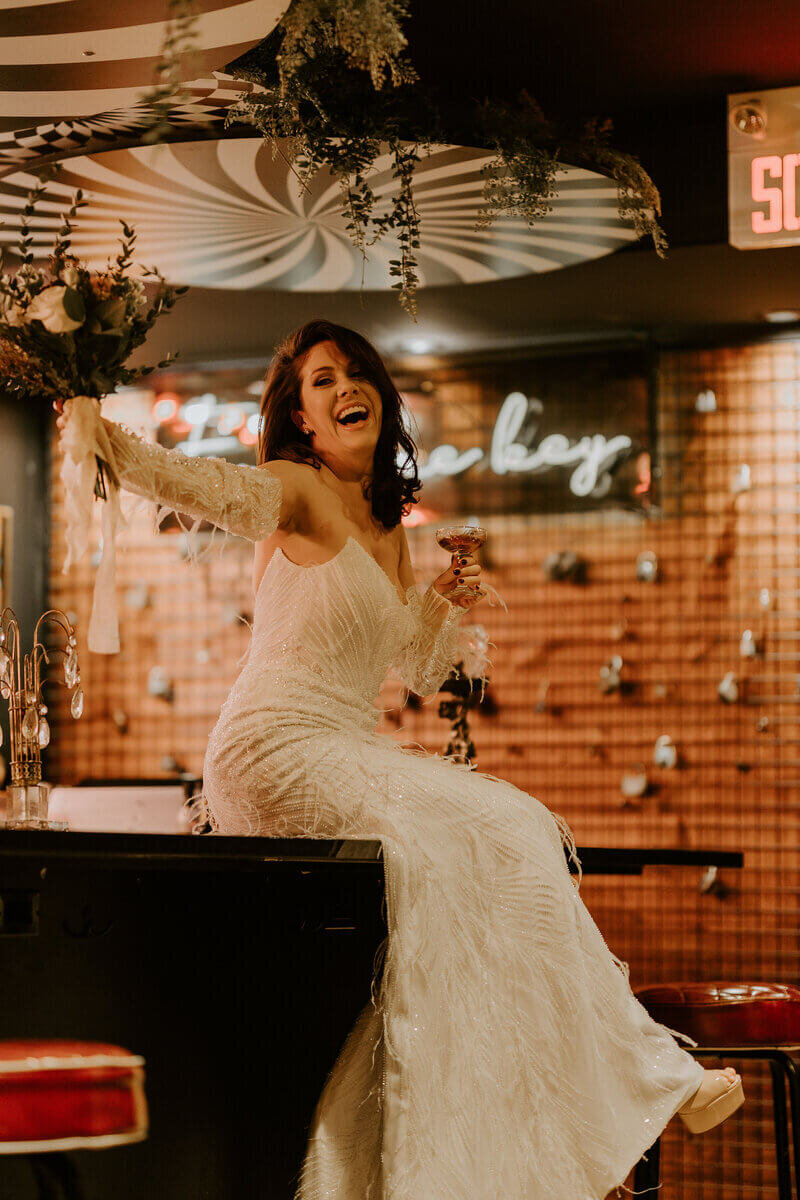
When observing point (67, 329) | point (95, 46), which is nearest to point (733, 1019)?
point (67, 329)

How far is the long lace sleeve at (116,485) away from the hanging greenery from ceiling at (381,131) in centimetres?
134

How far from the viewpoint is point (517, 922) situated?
232 centimetres

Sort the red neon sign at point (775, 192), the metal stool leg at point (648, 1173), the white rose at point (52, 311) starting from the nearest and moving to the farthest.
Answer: the white rose at point (52, 311), the metal stool leg at point (648, 1173), the red neon sign at point (775, 192)

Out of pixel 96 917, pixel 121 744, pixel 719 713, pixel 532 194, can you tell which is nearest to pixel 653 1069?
pixel 96 917

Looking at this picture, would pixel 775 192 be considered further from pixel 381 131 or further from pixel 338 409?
pixel 338 409

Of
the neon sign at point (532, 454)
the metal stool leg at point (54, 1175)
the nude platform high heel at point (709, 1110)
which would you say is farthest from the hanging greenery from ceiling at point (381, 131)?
the metal stool leg at point (54, 1175)

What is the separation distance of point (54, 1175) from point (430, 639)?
1655 millimetres

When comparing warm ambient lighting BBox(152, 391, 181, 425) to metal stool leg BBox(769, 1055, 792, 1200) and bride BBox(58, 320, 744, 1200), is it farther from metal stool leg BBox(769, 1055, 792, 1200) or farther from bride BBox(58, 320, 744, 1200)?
metal stool leg BBox(769, 1055, 792, 1200)

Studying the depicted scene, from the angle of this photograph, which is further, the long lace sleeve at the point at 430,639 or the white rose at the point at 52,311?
the long lace sleeve at the point at 430,639

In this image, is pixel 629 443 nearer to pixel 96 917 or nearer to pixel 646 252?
pixel 646 252

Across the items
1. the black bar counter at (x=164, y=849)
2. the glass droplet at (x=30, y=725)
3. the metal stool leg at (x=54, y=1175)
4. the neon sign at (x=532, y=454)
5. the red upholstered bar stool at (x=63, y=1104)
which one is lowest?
the metal stool leg at (x=54, y=1175)

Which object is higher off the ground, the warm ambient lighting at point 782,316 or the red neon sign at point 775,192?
the red neon sign at point 775,192

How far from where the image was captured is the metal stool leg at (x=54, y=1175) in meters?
1.74

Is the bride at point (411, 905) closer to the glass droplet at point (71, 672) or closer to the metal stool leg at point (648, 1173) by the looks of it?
the metal stool leg at point (648, 1173)
